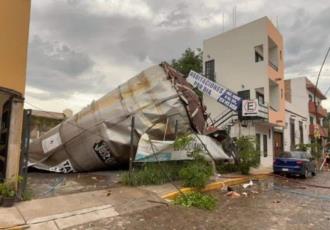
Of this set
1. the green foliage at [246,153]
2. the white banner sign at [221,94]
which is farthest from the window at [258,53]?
the green foliage at [246,153]

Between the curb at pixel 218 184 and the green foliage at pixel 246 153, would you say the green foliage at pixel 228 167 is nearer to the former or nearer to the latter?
the green foliage at pixel 246 153

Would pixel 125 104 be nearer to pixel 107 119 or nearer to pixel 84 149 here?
pixel 107 119

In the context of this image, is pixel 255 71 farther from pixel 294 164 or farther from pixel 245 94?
pixel 294 164

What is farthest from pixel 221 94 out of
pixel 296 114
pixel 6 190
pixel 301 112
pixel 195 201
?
pixel 301 112

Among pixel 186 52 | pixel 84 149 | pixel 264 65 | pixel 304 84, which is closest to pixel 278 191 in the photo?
pixel 84 149

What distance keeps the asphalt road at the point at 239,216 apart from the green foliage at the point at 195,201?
22cm

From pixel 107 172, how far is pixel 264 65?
15537 millimetres

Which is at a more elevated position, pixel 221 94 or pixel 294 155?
pixel 221 94

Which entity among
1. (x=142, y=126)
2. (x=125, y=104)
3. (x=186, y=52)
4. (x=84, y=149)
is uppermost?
(x=186, y=52)

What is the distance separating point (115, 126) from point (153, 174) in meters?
2.83

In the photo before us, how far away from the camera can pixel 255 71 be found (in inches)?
934

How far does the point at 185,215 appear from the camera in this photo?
730 centimetres

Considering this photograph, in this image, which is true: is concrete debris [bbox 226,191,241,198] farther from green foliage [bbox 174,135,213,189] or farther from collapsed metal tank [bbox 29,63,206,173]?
collapsed metal tank [bbox 29,63,206,173]

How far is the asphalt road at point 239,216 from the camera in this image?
21.6 ft
